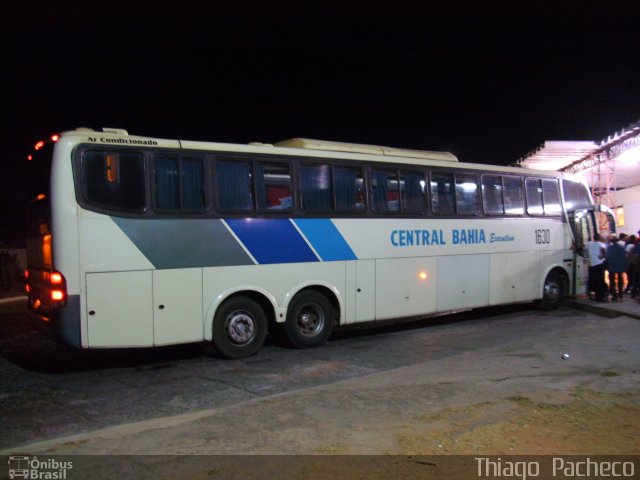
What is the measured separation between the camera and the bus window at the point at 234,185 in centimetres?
833

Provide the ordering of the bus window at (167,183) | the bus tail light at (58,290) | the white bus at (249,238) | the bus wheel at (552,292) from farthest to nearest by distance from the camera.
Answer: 1. the bus wheel at (552,292)
2. the bus window at (167,183)
3. the white bus at (249,238)
4. the bus tail light at (58,290)

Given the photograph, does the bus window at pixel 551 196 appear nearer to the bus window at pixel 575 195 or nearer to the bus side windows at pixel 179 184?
the bus window at pixel 575 195

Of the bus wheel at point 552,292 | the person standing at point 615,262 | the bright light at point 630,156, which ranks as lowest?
the bus wheel at point 552,292

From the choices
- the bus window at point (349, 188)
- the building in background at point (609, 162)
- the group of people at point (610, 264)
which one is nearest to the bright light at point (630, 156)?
the building in background at point (609, 162)

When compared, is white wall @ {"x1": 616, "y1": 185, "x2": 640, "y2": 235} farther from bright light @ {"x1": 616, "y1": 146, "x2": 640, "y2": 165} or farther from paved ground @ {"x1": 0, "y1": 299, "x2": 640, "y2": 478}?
paved ground @ {"x1": 0, "y1": 299, "x2": 640, "y2": 478}

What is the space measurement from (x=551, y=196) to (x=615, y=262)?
2309mm

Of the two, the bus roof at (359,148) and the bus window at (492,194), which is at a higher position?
the bus roof at (359,148)

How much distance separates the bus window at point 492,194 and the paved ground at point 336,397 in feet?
9.93

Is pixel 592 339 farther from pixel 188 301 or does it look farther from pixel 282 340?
pixel 188 301

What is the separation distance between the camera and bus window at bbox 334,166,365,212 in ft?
31.4

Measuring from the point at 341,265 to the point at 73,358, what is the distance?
15.3 ft

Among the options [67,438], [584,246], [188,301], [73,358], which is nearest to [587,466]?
[67,438]

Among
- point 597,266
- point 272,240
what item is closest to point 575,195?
point 597,266

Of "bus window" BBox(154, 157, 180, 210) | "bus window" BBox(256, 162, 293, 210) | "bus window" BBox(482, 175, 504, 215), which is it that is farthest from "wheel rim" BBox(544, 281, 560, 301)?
"bus window" BBox(154, 157, 180, 210)
